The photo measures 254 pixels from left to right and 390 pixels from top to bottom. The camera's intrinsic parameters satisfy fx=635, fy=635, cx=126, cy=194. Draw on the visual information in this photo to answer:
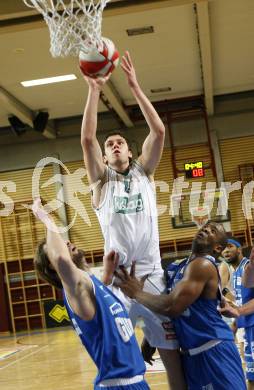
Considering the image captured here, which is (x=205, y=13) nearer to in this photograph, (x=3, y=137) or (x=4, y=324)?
(x=3, y=137)

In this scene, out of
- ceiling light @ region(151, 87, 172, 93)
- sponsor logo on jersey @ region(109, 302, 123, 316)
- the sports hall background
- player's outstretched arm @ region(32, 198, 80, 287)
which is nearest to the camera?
player's outstretched arm @ region(32, 198, 80, 287)

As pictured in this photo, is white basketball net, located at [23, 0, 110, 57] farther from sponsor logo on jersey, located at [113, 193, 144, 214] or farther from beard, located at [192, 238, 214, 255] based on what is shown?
beard, located at [192, 238, 214, 255]

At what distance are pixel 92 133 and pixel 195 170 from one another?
13115 mm

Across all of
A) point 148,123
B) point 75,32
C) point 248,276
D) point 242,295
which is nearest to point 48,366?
point 242,295

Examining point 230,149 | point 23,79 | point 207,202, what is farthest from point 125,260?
point 230,149

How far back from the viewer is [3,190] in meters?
18.7

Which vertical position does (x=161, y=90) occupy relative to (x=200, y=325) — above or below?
above

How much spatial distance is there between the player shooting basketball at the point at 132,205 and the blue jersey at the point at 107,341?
0.67 meters

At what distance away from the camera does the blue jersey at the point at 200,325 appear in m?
4.35

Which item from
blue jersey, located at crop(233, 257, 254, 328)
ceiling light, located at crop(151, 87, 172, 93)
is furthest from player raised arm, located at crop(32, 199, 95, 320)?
ceiling light, located at crop(151, 87, 172, 93)

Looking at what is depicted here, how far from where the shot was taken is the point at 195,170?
17344mm

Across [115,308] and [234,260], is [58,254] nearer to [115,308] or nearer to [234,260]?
[115,308]

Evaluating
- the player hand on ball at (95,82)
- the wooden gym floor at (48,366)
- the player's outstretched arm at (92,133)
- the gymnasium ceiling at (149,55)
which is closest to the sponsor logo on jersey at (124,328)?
the player's outstretched arm at (92,133)

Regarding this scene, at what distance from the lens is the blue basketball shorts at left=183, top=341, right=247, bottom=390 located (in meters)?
4.26
